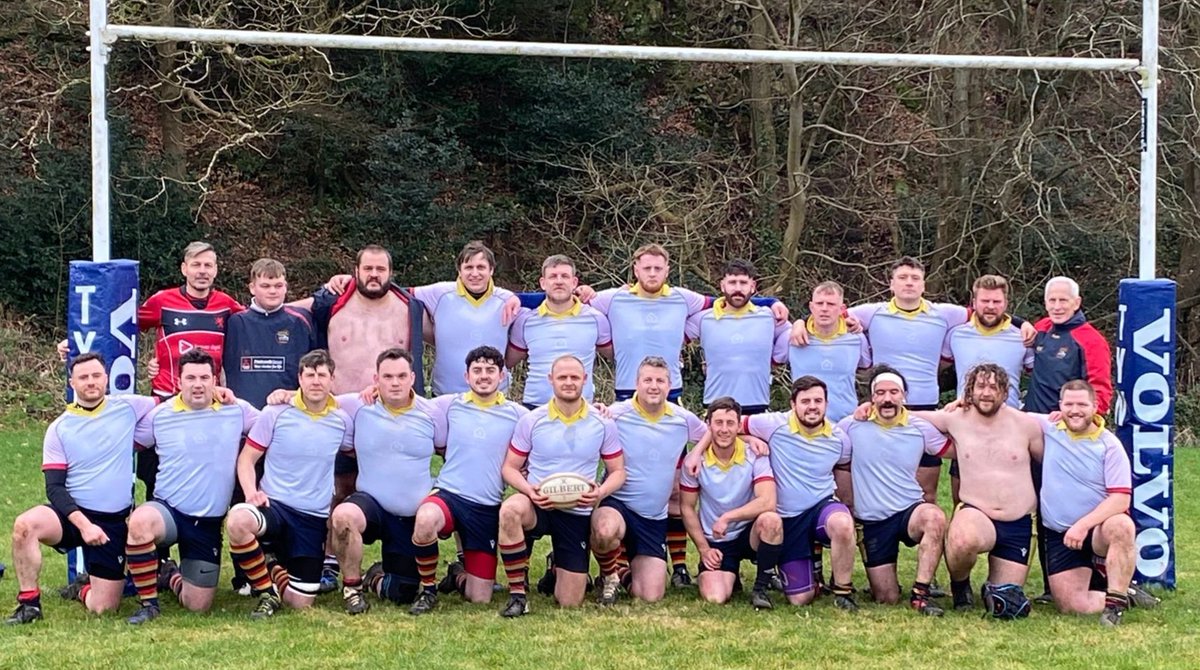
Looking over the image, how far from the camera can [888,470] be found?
269 inches

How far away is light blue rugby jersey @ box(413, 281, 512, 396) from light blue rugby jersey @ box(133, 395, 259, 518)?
138cm

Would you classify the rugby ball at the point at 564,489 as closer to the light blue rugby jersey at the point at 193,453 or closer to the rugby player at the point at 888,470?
the rugby player at the point at 888,470

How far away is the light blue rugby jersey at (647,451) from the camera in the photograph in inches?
273

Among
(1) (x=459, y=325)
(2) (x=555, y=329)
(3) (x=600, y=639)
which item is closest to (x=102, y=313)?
(1) (x=459, y=325)

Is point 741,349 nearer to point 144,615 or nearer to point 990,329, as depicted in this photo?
point 990,329

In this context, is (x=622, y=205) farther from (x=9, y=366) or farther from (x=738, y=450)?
(x=738, y=450)

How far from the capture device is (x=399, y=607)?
22.1 feet

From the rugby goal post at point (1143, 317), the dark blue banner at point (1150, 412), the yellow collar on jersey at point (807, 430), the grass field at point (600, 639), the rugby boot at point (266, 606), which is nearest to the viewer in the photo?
the grass field at point (600, 639)

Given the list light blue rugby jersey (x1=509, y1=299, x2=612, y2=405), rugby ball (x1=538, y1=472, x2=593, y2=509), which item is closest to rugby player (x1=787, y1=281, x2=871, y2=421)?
light blue rugby jersey (x1=509, y1=299, x2=612, y2=405)

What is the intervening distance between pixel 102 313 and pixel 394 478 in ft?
5.92

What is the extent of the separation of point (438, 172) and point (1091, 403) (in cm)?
1298

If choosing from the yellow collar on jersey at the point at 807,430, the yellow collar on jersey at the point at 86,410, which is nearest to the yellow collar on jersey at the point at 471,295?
the yellow collar on jersey at the point at 807,430

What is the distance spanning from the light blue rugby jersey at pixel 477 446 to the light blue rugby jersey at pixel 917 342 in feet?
7.27

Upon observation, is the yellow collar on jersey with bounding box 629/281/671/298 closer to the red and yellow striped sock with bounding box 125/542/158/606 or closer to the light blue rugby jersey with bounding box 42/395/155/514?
the light blue rugby jersey with bounding box 42/395/155/514
